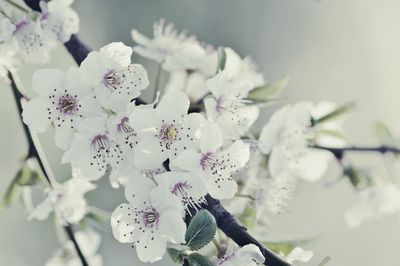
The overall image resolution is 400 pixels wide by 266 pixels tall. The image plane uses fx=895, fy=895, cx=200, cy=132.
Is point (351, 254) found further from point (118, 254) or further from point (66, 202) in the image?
point (66, 202)

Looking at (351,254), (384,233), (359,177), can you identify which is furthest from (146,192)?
(384,233)

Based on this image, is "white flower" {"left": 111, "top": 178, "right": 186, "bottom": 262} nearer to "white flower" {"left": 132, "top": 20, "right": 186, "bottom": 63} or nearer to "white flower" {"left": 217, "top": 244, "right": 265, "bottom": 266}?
"white flower" {"left": 217, "top": 244, "right": 265, "bottom": 266}

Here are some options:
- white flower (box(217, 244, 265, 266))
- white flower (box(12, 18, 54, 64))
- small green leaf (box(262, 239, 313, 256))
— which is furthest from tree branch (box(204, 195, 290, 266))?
white flower (box(12, 18, 54, 64))

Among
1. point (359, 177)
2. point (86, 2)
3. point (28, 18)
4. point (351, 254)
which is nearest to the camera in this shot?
point (28, 18)

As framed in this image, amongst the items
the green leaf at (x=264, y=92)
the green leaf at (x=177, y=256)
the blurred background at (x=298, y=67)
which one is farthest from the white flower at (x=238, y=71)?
the blurred background at (x=298, y=67)

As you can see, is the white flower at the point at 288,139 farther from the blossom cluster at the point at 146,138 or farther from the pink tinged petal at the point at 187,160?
the pink tinged petal at the point at 187,160

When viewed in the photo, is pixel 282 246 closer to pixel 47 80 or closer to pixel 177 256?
pixel 177 256
